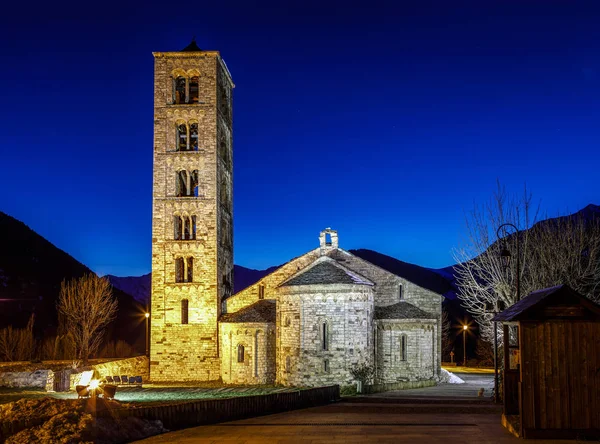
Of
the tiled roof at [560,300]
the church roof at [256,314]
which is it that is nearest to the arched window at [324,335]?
the church roof at [256,314]

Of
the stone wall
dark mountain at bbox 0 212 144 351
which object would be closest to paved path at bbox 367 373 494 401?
the stone wall

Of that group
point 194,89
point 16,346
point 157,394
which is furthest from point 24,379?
point 16,346

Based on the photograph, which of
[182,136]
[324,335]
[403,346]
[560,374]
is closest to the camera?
[560,374]

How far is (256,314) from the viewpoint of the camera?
43438 millimetres

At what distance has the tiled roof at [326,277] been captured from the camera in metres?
38.6

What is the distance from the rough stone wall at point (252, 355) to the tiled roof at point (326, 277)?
177 inches

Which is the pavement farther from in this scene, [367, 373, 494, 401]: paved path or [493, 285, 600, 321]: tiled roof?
[367, 373, 494, 401]: paved path

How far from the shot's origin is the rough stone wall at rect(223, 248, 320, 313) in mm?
45625

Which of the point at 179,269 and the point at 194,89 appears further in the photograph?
the point at 194,89

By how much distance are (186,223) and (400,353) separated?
16.3 m

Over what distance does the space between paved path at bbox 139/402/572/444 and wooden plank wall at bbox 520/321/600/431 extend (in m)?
0.66

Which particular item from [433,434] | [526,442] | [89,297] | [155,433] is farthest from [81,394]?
[89,297]

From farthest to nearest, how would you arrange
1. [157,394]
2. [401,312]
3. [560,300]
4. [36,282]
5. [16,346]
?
1. [36,282]
2. [16,346]
3. [401,312]
4. [157,394]
5. [560,300]

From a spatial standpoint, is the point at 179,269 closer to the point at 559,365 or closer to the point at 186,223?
the point at 186,223
